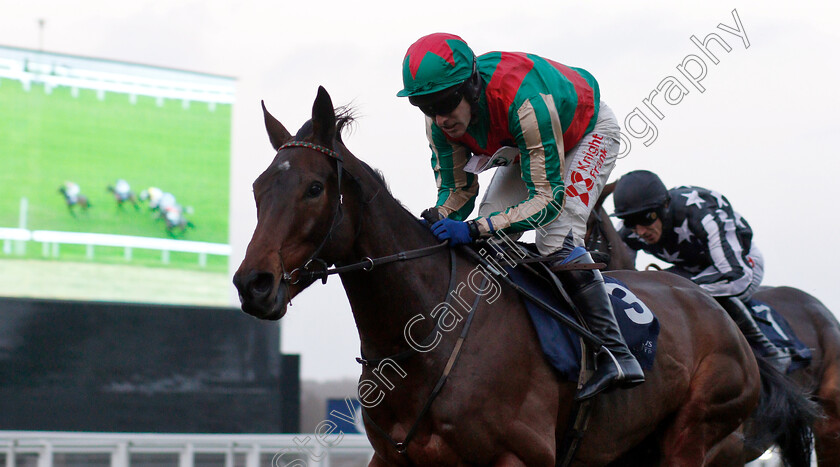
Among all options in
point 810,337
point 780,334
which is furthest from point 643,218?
point 810,337

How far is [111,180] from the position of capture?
1188 centimetres

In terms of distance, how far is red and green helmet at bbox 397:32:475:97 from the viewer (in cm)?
303

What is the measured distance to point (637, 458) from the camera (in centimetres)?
388

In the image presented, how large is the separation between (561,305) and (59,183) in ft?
31.9

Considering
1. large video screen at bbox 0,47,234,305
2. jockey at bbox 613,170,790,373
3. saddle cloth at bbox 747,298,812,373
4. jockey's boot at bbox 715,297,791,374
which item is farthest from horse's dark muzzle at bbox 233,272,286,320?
large video screen at bbox 0,47,234,305

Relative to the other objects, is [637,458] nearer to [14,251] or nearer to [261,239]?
[261,239]

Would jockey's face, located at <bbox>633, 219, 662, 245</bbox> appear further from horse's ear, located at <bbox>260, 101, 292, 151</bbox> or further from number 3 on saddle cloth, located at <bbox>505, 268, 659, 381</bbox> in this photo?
horse's ear, located at <bbox>260, 101, 292, 151</bbox>

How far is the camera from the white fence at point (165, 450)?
618cm

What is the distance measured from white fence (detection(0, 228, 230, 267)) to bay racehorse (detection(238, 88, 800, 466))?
9.21 meters

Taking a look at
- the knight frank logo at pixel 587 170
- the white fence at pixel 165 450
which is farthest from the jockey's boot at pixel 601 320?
the white fence at pixel 165 450

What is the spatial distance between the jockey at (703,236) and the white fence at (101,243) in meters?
8.15

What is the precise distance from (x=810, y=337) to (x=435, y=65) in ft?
12.8

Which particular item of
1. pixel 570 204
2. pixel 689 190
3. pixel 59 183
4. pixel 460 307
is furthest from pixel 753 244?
pixel 59 183

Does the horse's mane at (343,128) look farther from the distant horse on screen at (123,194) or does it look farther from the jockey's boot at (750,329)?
the distant horse on screen at (123,194)
